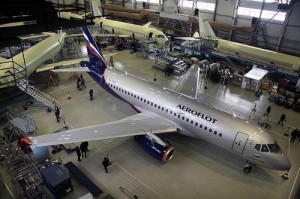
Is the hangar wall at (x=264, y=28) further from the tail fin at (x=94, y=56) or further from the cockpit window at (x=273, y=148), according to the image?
the tail fin at (x=94, y=56)

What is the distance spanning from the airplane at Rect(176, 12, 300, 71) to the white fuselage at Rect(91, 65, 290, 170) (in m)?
21.6

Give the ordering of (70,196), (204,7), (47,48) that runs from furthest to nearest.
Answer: (204,7)
(47,48)
(70,196)

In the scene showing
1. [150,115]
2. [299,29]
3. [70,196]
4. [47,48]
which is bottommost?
[70,196]

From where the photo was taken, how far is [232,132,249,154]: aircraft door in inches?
663

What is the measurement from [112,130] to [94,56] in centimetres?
1196

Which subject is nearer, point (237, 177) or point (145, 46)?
point (237, 177)

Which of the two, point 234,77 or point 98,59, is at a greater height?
point 98,59

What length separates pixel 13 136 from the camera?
20719 mm

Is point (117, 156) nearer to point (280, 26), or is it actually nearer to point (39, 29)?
point (39, 29)

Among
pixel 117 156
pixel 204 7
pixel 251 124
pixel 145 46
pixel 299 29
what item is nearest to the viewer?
pixel 251 124

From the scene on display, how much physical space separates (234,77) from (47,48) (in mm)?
26984

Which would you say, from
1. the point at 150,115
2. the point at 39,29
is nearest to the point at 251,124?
the point at 150,115

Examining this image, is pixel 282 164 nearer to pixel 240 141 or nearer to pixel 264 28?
pixel 240 141

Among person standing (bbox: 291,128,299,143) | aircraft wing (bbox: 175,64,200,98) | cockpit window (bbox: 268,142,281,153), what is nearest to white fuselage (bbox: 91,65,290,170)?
cockpit window (bbox: 268,142,281,153)
